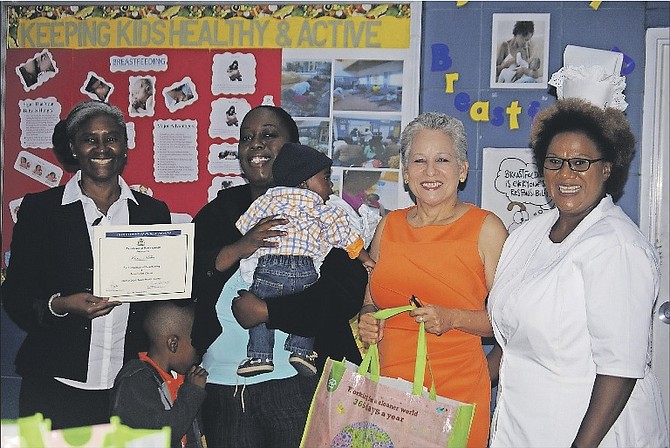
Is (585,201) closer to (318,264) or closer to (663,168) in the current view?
(318,264)

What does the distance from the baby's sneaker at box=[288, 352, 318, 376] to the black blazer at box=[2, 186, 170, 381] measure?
0.73 meters

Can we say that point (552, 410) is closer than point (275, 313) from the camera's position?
Yes

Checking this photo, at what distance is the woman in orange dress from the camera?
2.22 meters

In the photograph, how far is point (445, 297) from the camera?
2232 millimetres

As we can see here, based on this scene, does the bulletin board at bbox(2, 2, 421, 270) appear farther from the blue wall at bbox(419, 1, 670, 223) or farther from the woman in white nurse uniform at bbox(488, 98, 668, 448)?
the woman in white nurse uniform at bbox(488, 98, 668, 448)

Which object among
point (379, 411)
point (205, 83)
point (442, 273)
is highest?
point (205, 83)

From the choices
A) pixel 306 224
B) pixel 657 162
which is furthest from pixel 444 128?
pixel 657 162

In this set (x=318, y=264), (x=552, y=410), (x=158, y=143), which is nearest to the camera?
(x=552, y=410)

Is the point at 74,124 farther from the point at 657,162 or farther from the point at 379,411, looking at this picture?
the point at 657,162

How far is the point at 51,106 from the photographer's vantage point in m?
3.85

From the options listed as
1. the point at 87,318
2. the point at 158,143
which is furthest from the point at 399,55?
the point at 87,318

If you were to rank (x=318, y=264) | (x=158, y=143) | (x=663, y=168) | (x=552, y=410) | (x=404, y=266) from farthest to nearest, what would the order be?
(x=158, y=143), (x=663, y=168), (x=318, y=264), (x=404, y=266), (x=552, y=410)

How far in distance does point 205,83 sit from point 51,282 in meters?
1.50

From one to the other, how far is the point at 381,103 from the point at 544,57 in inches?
30.1
